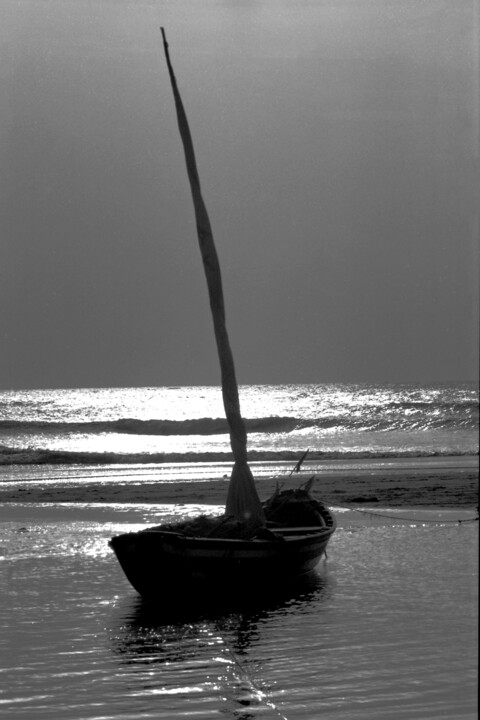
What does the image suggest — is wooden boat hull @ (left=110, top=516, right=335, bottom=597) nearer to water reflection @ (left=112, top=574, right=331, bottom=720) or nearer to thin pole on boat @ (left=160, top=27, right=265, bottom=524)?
water reflection @ (left=112, top=574, right=331, bottom=720)

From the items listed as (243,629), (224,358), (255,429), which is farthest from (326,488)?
(255,429)

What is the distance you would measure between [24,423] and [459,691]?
6827cm

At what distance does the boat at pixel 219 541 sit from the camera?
12.4 metres

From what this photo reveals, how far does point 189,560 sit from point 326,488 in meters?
16.5

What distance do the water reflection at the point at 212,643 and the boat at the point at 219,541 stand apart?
275 mm

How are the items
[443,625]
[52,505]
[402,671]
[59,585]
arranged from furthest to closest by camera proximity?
1. [52,505]
2. [59,585]
3. [443,625]
4. [402,671]

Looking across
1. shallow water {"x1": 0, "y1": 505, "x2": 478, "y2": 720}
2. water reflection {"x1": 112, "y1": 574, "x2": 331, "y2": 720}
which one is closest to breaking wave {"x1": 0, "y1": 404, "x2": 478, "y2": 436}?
shallow water {"x1": 0, "y1": 505, "x2": 478, "y2": 720}

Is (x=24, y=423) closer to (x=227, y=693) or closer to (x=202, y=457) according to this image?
(x=202, y=457)

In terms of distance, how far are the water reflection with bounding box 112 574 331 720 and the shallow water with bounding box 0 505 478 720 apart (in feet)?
0.07

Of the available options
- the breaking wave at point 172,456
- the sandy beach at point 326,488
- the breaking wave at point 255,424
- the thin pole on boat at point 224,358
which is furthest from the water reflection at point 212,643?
the breaking wave at point 255,424

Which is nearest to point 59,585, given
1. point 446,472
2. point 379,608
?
point 379,608

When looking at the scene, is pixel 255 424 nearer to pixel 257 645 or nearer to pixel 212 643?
pixel 212 643

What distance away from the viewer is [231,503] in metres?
14.1

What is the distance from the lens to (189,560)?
490 inches
